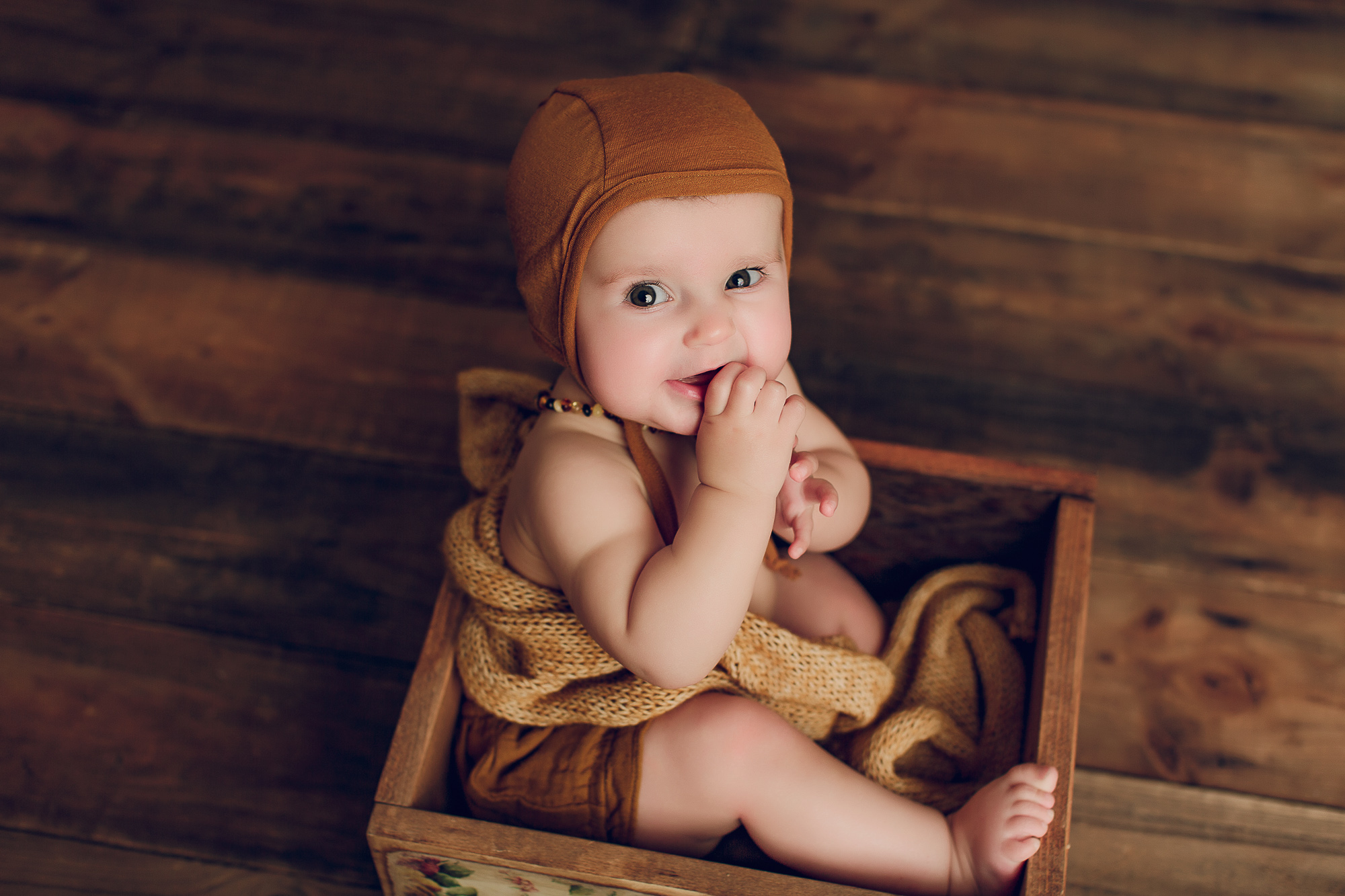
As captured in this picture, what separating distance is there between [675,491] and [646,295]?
181mm

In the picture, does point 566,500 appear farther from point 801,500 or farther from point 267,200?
point 267,200

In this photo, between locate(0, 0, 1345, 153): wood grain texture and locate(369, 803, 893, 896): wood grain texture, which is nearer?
locate(369, 803, 893, 896): wood grain texture

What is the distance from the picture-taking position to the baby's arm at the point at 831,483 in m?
0.74

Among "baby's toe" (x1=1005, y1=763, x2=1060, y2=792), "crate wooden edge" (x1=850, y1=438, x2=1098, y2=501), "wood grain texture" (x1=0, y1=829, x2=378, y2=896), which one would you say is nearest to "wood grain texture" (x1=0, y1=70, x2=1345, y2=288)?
"crate wooden edge" (x1=850, y1=438, x2=1098, y2=501)

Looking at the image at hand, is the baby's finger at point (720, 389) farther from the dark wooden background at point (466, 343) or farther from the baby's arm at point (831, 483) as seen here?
the dark wooden background at point (466, 343)

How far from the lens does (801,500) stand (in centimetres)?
73

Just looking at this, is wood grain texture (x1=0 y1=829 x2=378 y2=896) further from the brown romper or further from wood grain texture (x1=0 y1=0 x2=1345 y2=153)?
wood grain texture (x1=0 y1=0 x2=1345 y2=153)

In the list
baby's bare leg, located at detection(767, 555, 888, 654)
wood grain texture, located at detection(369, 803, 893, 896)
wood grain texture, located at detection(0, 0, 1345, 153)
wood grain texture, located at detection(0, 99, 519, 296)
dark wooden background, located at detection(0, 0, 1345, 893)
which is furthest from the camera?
wood grain texture, located at detection(0, 0, 1345, 153)

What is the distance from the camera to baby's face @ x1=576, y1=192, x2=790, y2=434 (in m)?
0.64

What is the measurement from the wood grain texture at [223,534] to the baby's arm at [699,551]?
0.44 meters

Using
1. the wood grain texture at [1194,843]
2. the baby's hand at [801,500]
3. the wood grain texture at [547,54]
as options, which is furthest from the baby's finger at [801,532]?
the wood grain texture at [547,54]

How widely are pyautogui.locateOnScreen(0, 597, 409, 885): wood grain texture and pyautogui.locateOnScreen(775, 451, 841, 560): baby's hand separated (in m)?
0.49

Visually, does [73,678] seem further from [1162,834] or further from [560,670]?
[1162,834]

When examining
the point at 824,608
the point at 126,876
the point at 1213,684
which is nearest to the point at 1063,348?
the point at 1213,684
